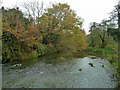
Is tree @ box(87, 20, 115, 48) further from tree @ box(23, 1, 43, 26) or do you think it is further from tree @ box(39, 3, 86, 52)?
tree @ box(23, 1, 43, 26)

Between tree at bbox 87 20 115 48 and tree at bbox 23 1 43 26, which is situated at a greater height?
tree at bbox 23 1 43 26

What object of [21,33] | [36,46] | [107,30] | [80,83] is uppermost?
[107,30]

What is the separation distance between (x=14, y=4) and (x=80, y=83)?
49.3 feet

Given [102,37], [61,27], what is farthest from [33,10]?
[102,37]

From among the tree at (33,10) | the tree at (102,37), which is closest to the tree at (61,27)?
the tree at (33,10)

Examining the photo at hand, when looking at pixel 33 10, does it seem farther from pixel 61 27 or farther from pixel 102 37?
pixel 102 37

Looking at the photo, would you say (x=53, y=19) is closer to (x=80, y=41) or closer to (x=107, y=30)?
(x=80, y=41)

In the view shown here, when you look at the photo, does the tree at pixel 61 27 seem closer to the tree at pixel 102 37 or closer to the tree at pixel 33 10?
→ the tree at pixel 33 10

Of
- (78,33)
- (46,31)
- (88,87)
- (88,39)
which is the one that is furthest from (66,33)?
(88,87)

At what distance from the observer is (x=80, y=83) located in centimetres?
447

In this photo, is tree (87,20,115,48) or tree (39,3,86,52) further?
tree (87,20,115,48)

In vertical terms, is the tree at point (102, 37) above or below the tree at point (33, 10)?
below

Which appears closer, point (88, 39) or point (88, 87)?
point (88, 87)

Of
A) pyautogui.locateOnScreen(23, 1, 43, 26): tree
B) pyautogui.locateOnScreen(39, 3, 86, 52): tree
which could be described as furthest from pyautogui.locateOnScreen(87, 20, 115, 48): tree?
pyautogui.locateOnScreen(23, 1, 43, 26): tree
